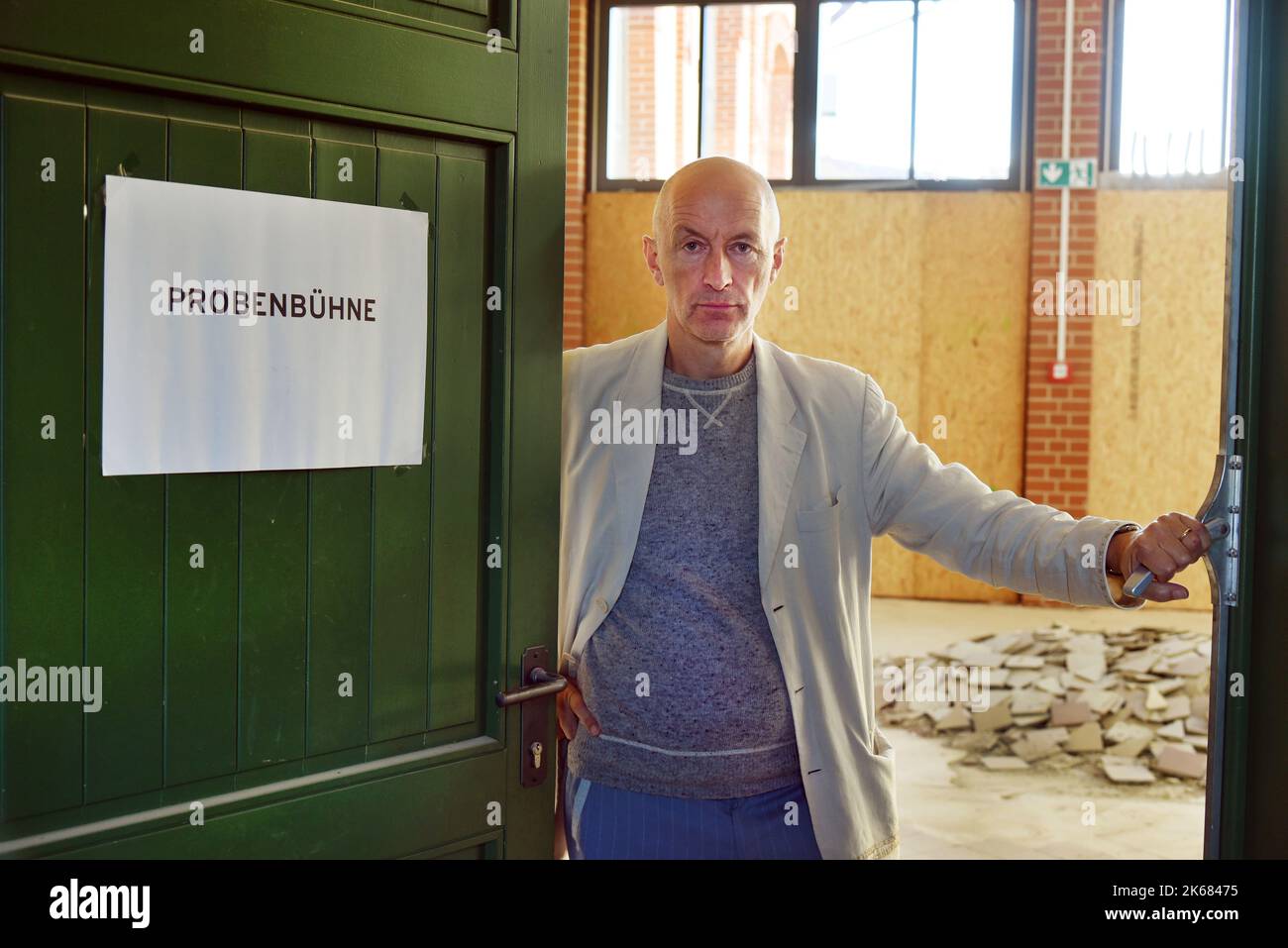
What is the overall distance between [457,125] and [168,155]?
403mm

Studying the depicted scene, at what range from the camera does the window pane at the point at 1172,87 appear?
6.83 metres

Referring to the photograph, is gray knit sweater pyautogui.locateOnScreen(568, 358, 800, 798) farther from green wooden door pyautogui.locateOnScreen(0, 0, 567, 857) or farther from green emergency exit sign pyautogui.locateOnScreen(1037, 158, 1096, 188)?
green emergency exit sign pyautogui.locateOnScreen(1037, 158, 1096, 188)

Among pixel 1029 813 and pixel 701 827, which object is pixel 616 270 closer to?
pixel 1029 813

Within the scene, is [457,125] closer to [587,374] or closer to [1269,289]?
[587,374]

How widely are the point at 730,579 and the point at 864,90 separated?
6.06 m

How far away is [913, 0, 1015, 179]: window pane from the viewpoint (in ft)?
23.2

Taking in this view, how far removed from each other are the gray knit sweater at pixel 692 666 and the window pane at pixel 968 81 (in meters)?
5.88

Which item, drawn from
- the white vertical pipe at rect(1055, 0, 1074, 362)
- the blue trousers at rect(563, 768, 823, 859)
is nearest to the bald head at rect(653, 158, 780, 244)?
the blue trousers at rect(563, 768, 823, 859)

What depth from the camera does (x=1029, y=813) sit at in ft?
13.9

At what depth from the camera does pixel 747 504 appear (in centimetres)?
196

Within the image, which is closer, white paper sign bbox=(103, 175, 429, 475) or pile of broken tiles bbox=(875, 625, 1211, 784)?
white paper sign bbox=(103, 175, 429, 475)

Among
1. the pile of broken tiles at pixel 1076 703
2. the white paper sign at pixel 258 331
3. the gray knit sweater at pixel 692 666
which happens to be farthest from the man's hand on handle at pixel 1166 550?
the pile of broken tiles at pixel 1076 703

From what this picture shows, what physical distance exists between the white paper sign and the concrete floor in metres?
2.58
